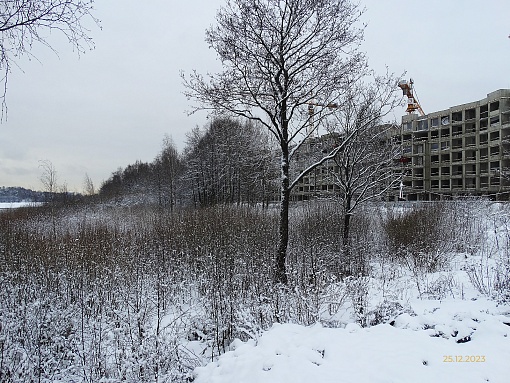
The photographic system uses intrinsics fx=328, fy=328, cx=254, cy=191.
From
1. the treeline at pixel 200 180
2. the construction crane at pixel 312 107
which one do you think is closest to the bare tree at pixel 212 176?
the treeline at pixel 200 180

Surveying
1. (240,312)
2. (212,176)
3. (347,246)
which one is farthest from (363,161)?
(212,176)

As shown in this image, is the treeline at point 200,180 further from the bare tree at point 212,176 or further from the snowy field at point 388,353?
the snowy field at point 388,353

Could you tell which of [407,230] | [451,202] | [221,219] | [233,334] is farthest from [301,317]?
[451,202]

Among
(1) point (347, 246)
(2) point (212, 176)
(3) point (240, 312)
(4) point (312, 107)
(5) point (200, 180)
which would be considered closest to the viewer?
(3) point (240, 312)

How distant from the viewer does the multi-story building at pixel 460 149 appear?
39062mm

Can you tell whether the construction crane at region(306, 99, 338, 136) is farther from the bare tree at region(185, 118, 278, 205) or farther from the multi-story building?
the multi-story building

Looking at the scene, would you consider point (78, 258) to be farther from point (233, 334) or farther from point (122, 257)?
point (233, 334)

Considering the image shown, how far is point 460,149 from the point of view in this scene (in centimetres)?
4462

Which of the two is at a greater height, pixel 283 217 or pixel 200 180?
pixel 200 180

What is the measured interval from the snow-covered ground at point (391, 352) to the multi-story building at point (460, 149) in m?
35.2

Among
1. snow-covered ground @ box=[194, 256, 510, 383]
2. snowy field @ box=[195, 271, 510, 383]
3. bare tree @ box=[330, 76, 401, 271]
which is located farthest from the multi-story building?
snowy field @ box=[195, 271, 510, 383]
